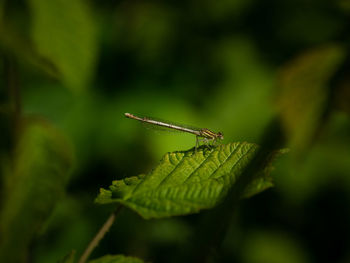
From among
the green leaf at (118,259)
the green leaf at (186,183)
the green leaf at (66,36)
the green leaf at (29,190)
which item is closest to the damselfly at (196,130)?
the green leaf at (66,36)

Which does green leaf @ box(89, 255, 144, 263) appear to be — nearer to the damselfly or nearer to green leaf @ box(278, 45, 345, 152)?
the damselfly

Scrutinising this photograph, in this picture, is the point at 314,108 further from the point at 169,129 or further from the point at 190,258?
the point at 190,258

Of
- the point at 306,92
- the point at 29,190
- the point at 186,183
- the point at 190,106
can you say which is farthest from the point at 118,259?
the point at 190,106

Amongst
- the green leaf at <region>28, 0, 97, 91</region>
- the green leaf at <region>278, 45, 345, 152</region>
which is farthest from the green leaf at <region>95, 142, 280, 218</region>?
the green leaf at <region>28, 0, 97, 91</region>

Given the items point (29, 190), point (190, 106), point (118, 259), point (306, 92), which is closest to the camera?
point (118, 259)

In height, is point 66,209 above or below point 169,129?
below

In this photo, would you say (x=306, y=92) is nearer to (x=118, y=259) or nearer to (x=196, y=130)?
(x=196, y=130)

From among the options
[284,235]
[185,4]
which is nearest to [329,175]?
[284,235]
